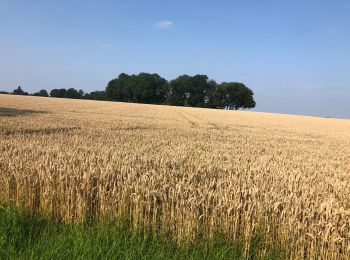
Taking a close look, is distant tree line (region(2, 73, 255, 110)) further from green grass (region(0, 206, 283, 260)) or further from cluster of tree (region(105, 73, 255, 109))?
green grass (region(0, 206, 283, 260))

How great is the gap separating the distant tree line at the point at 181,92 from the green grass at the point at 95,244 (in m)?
107

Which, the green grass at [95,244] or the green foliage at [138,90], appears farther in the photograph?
the green foliage at [138,90]

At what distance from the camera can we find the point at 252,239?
4.66 meters

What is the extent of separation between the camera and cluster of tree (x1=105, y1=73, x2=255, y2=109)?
379ft

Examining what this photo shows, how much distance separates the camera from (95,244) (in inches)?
162

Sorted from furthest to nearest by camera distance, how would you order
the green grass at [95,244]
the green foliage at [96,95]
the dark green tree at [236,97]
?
the green foliage at [96,95] < the dark green tree at [236,97] < the green grass at [95,244]

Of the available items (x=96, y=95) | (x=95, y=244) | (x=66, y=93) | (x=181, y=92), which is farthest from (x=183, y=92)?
(x=95, y=244)

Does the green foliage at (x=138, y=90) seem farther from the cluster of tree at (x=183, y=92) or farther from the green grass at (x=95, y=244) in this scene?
the green grass at (x=95, y=244)

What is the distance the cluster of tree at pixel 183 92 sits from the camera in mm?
115438

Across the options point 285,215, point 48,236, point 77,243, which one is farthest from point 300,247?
point 48,236

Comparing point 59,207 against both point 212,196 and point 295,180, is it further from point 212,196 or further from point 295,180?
point 295,180

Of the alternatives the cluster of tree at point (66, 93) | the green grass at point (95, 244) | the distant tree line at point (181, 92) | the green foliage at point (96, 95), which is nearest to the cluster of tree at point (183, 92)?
the distant tree line at point (181, 92)

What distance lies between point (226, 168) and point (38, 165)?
3.91 meters

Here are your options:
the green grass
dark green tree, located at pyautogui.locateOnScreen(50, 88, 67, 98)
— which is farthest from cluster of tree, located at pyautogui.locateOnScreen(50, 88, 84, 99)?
the green grass
